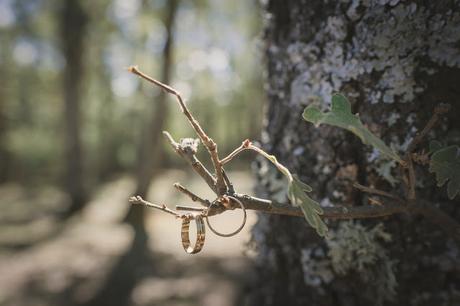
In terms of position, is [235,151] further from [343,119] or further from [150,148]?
[150,148]

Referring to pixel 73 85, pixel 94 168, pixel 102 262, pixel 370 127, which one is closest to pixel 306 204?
pixel 370 127

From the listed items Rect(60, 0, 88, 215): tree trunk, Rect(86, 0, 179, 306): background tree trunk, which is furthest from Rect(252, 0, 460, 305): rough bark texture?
Rect(60, 0, 88, 215): tree trunk

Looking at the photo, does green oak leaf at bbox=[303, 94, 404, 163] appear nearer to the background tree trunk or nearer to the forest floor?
the forest floor

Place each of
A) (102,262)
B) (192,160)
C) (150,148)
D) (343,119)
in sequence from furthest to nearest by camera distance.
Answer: (150,148), (102,262), (192,160), (343,119)

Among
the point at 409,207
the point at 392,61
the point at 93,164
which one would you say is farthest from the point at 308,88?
the point at 93,164

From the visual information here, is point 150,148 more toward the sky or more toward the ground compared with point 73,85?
more toward the ground

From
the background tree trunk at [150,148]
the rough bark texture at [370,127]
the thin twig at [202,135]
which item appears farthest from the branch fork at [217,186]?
the background tree trunk at [150,148]
